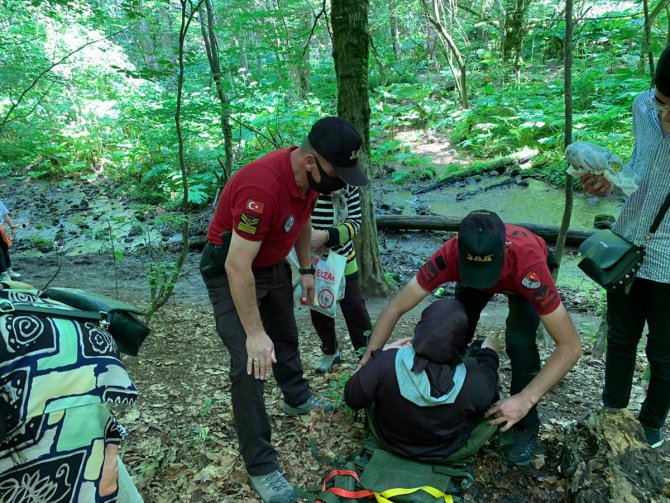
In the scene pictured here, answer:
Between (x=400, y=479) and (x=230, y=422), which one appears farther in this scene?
(x=230, y=422)

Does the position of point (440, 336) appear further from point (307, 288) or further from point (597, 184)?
point (307, 288)

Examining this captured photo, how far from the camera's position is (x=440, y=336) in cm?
229

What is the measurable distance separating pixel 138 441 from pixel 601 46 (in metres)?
17.9

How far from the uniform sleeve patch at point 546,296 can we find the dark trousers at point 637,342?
544mm

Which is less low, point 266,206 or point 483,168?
point 266,206

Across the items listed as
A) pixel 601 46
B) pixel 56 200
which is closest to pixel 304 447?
pixel 56 200

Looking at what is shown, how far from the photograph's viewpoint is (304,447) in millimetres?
2982

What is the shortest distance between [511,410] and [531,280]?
2.27 feet

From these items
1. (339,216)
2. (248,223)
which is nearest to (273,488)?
(248,223)

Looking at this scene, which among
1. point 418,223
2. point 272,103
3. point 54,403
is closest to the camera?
point 54,403

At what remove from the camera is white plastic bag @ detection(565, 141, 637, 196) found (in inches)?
96.3

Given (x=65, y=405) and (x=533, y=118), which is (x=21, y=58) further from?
(x=533, y=118)

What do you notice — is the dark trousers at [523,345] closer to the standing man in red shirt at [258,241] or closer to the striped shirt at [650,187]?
the striped shirt at [650,187]

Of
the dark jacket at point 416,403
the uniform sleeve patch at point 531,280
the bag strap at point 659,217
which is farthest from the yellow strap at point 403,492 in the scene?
the bag strap at point 659,217
